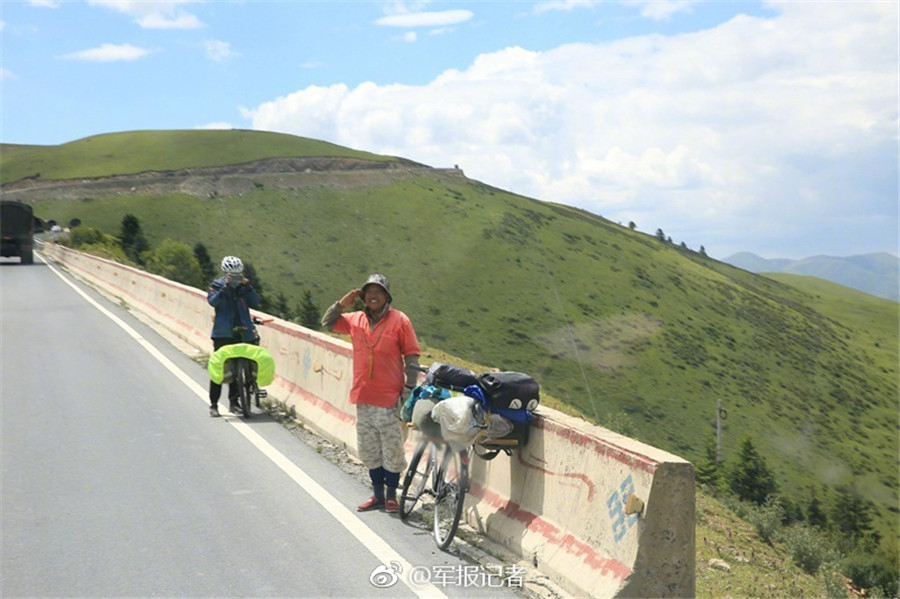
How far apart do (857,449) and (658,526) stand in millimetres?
110083

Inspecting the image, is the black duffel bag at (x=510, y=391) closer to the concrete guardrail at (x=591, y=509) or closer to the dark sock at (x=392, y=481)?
the concrete guardrail at (x=591, y=509)

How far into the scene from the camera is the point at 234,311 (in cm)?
1245

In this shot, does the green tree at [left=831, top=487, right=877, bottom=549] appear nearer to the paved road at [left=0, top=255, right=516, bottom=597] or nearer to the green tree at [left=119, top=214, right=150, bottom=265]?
the green tree at [left=119, top=214, right=150, bottom=265]

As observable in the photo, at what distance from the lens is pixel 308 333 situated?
39.3ft

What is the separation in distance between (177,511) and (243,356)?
15.0 ft

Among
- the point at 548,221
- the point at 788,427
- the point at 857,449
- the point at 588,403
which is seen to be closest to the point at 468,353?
the point at 588,403

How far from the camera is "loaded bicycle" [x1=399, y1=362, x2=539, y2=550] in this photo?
658 cm

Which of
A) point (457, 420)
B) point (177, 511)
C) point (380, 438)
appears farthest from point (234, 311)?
point (457, 420)

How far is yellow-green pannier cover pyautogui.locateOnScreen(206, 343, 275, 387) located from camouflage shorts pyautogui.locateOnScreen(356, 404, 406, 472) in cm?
445

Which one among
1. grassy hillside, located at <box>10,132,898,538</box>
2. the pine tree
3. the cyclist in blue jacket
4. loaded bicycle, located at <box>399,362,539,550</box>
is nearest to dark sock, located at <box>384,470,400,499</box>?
loaded bicycle, located at <box>399,362,539,550</box>

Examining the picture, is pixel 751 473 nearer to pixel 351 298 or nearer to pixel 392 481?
pixel 392 481

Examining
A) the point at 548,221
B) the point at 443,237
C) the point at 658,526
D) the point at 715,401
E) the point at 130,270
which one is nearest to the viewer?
the point at 658,526

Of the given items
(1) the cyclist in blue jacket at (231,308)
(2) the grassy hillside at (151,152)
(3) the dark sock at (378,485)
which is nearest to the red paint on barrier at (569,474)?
(3) the dark sock at (378,485)

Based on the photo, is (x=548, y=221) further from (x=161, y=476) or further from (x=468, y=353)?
(x=161, y=476)
